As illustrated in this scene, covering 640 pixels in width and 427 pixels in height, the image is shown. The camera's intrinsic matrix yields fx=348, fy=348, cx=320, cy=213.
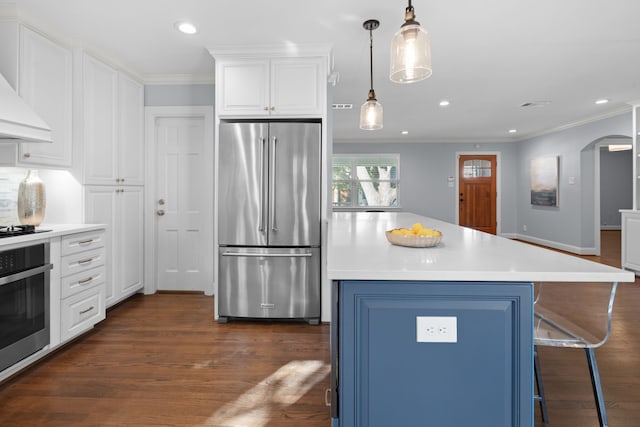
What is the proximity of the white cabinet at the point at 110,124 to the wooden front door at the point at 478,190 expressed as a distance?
719 cm

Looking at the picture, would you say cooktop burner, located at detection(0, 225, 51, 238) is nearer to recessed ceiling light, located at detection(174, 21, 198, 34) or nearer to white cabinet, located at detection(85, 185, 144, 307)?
white cabinet, located at detection(85, 185, 144, 307)

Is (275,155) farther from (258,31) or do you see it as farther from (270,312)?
(270,312)

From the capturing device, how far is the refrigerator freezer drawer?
3.05m

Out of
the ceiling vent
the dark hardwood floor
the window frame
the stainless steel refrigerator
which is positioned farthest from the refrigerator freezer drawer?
the window frame

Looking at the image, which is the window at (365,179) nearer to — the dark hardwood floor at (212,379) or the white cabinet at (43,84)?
the dark hardwood floor at (212,379)

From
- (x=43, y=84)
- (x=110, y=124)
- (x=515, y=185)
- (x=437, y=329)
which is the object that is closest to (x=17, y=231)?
(x=43, y=84)

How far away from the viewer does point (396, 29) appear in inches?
111

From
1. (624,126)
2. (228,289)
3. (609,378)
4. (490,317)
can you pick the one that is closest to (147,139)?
(228,289)

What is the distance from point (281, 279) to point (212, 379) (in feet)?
3.54

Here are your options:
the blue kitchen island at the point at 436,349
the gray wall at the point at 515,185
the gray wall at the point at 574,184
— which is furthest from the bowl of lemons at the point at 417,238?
the gray wall at the point at 515,185

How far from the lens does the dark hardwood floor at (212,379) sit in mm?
1772

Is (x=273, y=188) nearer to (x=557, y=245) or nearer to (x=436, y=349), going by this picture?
(x=436, y=349)

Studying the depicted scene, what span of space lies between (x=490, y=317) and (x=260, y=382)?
4.90ft

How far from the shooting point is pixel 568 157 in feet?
22.0
